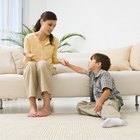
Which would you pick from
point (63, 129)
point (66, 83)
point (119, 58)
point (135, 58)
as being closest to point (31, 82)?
point (66, 83)

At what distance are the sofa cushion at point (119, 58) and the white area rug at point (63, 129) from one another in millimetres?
822

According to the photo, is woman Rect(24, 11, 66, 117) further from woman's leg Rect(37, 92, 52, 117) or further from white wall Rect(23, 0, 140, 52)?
white wall Rect(23, 0, 140, 52)

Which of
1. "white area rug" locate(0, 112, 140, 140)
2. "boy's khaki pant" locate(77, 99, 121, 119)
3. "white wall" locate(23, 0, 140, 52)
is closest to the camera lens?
"white area rug" locate(0, 112, 140, 140)

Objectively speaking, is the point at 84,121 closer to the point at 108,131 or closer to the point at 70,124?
the point at 70,124

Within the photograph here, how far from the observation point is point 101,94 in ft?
7.34

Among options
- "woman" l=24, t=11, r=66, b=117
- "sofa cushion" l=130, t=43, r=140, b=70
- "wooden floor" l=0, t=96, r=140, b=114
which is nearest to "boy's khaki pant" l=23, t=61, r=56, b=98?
"woman" l=24, t=11, r=66, b=117

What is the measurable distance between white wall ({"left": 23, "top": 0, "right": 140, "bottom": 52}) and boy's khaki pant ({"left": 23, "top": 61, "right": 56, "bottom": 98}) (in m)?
2.15

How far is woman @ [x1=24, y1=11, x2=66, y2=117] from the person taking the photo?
87.3 inches

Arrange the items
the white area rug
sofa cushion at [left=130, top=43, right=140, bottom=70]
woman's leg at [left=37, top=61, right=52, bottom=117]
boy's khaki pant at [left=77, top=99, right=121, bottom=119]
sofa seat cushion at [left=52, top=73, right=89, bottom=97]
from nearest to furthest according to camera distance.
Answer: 1. the white area rug
2. boy's khaki pant at [left=77, top=99, right=121, bottom=119]
3. woman's leg at [left=37, top=61, right=52, bottom=117]
4. sofa seat cushion at [left=52, top=73, right=89, bottom=97]
5. sofa cushion at [left=130, top=43, right=140, bottom=70]

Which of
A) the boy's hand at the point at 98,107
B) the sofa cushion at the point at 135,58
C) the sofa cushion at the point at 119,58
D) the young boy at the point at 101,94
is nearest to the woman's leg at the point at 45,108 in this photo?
the young boy at the point at 101,94

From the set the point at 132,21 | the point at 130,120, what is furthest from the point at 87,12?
the point at 130,120

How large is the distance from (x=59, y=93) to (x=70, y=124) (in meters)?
0.58

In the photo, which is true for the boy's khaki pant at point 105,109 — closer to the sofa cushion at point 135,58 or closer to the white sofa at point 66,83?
the white sofa at point 66,83

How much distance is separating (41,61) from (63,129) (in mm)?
759
